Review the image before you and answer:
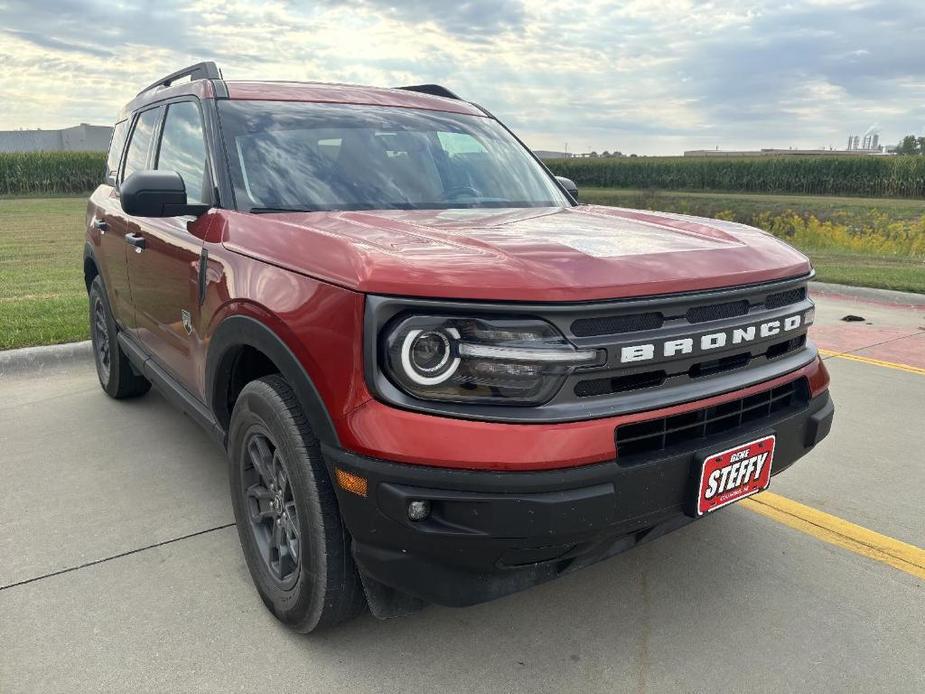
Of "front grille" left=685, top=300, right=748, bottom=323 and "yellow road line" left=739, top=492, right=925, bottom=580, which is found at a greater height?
"front grille" left=685, top=300, right=748, bottom=323

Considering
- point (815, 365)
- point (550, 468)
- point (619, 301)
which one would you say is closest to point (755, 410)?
point (815, 365)

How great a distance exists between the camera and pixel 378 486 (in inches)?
76.3

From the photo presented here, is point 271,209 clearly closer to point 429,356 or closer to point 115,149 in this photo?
point 429,356

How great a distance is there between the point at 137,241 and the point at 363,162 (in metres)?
1.32

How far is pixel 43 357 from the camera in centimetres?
571

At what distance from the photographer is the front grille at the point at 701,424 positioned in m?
2.05

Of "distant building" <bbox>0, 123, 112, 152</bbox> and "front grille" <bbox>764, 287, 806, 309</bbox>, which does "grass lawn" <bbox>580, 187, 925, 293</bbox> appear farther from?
"distant building" <bbox>0, 123, 112, 152</bbox>

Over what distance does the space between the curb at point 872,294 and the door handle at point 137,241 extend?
811 cm

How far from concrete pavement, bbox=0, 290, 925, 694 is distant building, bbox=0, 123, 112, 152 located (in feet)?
167

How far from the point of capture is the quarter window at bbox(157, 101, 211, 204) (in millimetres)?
3102

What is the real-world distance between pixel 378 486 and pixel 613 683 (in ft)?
3.26

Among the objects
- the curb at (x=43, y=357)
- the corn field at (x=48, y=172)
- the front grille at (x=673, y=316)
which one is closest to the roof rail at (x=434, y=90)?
the front grille at (x=673, y=316)

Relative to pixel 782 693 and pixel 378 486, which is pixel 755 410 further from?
pixel 378 486

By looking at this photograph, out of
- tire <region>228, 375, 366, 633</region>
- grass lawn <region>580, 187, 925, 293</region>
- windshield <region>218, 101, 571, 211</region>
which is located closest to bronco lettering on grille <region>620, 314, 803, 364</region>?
tire <region>228, 375, 366, 633</region>
